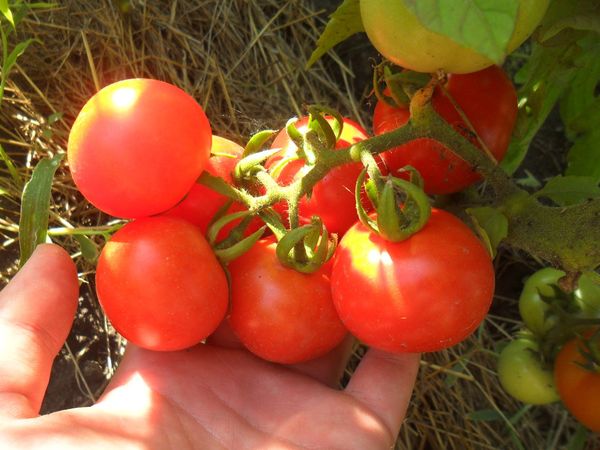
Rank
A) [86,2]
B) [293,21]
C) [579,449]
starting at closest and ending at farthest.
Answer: [579,449] < [86,2] < [293,21]

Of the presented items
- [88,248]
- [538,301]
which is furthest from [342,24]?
[538,301]

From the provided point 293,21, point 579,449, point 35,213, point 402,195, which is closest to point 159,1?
point 293,21

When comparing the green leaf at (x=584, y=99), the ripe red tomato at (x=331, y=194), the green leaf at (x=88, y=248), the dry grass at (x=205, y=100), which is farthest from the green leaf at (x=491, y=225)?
the dry grass at (x=205, y=100)

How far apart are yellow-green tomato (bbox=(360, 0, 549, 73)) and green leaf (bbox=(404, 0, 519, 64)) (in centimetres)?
6

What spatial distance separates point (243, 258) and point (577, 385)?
67 cm

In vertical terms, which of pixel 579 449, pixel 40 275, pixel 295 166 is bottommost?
pixel 579 449

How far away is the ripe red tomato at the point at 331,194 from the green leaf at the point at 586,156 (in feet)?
1.62

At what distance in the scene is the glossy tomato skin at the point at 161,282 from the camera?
2.47 ft

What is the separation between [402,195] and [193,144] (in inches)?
24.4

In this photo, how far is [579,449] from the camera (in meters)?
1.40

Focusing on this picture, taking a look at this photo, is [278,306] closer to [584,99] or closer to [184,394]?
[184,394]

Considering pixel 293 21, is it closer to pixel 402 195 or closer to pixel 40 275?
pixel 402 195

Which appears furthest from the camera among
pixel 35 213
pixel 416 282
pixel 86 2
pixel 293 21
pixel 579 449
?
pixel 293 21

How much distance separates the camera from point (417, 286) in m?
0.72
